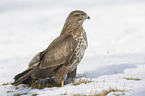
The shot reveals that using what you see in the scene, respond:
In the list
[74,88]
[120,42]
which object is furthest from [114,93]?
[120,42]

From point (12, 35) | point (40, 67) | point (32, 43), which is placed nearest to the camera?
point (40, 67)

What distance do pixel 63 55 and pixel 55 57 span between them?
25 cm

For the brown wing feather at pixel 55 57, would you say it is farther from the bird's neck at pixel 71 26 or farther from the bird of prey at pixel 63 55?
the bird's neck at pixel 71 26

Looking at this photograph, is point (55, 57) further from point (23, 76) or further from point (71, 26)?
point (23, 76)

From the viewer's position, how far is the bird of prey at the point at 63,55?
8.28m

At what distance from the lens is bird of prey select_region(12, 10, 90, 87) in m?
8.28

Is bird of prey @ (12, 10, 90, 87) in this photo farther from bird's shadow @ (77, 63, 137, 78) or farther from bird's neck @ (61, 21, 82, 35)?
bird's shadow @ (77, 63, 137, 78)

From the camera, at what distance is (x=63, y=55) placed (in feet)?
27.2

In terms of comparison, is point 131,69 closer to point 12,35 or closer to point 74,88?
point 74,88

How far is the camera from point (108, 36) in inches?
932

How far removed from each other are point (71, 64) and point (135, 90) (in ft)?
6.71

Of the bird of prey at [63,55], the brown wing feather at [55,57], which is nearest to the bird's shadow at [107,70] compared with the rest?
the bird of prey at [63,55]

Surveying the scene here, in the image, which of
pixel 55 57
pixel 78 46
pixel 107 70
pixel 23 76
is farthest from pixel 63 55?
pixel 107 70

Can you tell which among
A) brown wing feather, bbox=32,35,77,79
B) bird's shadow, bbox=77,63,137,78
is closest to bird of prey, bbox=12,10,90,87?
brown wing feather, bbox=32,35,77,79
